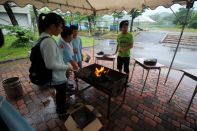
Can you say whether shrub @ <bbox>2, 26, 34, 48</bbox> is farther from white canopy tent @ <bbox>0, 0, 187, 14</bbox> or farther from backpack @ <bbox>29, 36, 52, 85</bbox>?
backpack @ <bbox>29, 36, 52, 85</bbox>

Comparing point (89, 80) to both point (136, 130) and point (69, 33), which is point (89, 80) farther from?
point (136, 130)

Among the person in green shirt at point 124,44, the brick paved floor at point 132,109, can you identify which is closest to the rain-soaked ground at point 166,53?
the brick paved floor at point 132,109

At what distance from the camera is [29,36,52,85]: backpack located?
187cm

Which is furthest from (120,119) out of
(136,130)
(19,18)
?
(19,18)

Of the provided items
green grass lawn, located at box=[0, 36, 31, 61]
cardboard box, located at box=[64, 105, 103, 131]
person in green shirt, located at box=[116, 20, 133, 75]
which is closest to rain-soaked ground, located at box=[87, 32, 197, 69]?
person in green shirt, located at box=[116, 20, 133, 75]

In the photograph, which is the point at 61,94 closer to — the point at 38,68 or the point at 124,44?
the point at 38,68

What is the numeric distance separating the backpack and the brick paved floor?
43.9 inches

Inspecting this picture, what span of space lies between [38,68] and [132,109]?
240 centimetres

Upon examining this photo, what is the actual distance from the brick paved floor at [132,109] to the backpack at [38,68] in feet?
3.66

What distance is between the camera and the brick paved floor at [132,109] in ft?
8.44

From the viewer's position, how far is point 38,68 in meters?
1.96

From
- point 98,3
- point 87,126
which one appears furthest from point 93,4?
point 87,126

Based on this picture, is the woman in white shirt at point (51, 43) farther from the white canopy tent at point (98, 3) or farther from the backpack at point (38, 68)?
the white canopy tent at point (98, 3)

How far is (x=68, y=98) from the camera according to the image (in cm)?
344
